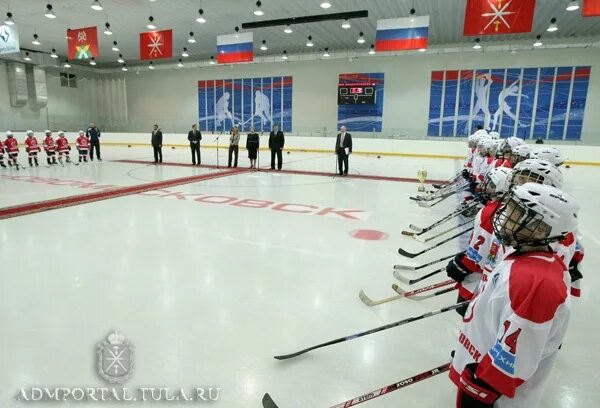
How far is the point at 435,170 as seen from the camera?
12.6 m

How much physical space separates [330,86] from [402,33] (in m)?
11.8

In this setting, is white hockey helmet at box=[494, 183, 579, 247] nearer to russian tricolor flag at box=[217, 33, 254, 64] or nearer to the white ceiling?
russian tricolor flag at box=[217, 33, 254, 64]

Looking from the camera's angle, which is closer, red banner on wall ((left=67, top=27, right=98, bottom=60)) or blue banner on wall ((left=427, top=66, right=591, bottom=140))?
red banner on wall ((left=67, top=27, right=98, bottom=60))

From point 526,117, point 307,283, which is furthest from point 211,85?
point 307,283

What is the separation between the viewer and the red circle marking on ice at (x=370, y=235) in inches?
189

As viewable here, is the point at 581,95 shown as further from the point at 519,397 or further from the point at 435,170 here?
the point at 519,397

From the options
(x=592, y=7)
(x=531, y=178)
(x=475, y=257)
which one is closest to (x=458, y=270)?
(x=475, y=257)

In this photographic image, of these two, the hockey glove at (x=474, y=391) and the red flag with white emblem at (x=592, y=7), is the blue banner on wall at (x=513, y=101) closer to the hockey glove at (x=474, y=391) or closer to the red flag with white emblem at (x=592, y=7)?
the red flag with white emblem at (x=592, y=7)

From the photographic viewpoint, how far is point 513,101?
55.5 feet

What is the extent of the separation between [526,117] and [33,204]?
60.1ft

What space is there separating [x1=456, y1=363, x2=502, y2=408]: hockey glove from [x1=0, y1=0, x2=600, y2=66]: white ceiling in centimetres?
1226

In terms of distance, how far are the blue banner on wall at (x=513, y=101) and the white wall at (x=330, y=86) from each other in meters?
0.35

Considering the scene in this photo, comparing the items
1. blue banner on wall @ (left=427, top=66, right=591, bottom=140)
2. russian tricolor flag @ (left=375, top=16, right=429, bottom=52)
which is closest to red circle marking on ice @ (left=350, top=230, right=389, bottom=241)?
russian tricolor flag @ (left=375, top=16, right=429, bottom=52)

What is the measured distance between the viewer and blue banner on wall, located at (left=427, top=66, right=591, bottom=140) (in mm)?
16266
